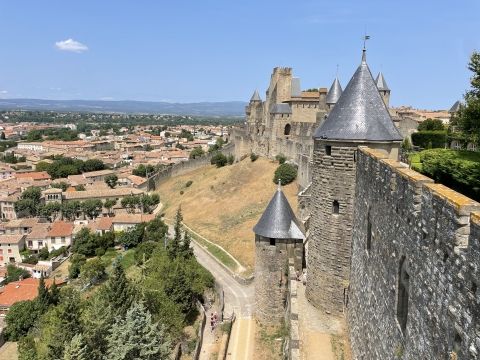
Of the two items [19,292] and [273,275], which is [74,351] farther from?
[19,292]

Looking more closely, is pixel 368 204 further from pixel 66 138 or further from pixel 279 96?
pixel 66 138

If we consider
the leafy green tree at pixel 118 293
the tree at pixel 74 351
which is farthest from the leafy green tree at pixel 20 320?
the tree at pixel 74 351

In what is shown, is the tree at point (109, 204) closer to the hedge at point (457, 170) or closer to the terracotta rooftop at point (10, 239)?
the terracotta rooftop at point (10, 239)

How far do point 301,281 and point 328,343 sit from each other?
18.5ft

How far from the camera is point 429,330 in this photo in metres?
5.67

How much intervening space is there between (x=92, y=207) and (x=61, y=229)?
362 inches

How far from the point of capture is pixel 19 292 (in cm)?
4222

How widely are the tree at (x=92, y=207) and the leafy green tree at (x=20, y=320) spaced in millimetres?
37589

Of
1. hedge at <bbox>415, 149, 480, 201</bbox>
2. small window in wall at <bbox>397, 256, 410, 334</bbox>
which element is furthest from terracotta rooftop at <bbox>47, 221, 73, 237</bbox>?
small window in wall at <bbox>397, 256, 410, 334</bbox>

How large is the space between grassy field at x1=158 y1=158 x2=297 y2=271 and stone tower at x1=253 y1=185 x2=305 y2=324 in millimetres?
11047

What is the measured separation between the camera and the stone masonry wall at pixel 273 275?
65.9 feet

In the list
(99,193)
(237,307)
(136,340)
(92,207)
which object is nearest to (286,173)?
(237,307)

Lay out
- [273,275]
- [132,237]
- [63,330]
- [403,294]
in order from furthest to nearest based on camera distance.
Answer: [132,237]
[273,275]
[63,330]
[403,294]

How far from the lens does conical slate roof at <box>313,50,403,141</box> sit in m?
12.3
